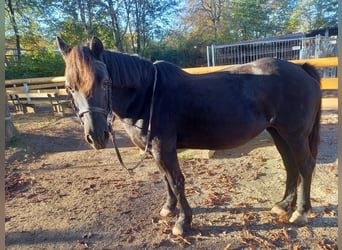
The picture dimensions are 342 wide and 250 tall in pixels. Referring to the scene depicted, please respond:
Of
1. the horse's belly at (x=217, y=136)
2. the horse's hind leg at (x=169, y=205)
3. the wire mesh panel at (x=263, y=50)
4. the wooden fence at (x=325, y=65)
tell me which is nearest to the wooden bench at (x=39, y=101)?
the wooden fence at (x=325, y=65)

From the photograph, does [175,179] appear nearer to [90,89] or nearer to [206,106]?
[206,106]

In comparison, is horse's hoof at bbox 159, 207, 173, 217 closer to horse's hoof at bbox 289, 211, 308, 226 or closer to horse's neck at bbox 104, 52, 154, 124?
horse's neck at bbox 104, 52, 154, 124

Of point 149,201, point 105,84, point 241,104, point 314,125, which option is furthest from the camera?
point 149,201

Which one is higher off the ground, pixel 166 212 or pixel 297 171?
pixel 297 171

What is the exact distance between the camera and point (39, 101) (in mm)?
8031

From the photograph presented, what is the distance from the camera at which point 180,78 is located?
7.18 feet

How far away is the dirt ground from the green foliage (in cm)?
983

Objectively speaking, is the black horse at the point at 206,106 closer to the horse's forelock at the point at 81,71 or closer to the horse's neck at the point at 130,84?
the horse's neck at the point at 130,84

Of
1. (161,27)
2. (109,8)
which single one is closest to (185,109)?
(109,8)

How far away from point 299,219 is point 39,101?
8581 mm

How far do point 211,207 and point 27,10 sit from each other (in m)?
17.0

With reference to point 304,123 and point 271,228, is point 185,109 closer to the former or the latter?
point 304,123

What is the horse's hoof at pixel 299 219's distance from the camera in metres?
2.26

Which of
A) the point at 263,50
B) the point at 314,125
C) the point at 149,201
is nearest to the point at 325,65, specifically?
the point at 314,125
